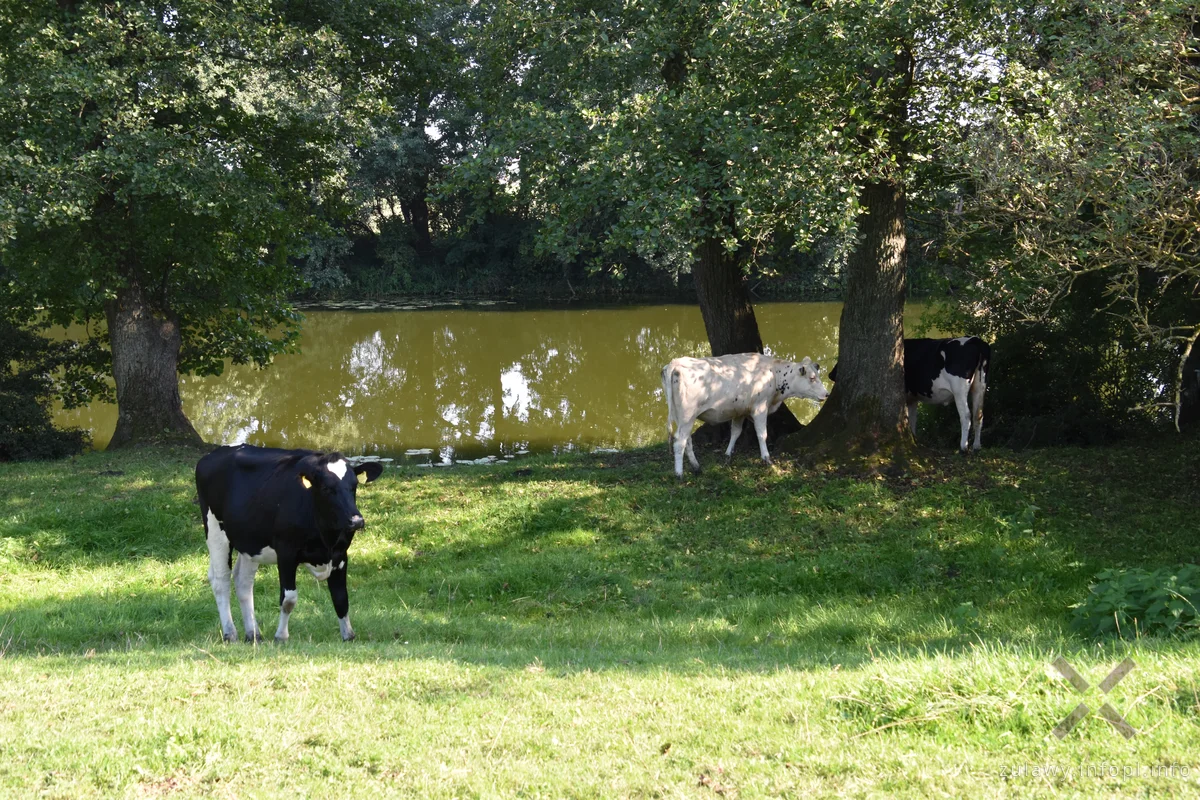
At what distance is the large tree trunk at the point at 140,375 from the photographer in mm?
18234

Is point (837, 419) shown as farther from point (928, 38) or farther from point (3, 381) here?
point (3, 381)

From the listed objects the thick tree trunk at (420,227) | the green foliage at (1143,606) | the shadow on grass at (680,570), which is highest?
the thick tree trunk at (420,227)

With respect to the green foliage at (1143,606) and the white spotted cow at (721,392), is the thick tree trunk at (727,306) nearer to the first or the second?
the white spotted cow at (721,392)

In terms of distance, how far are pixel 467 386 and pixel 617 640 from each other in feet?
68.3

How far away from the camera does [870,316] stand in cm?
1416

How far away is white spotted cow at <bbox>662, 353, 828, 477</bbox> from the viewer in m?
14.2

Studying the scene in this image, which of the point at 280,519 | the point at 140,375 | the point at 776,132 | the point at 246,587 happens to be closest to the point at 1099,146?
the point at 776,132

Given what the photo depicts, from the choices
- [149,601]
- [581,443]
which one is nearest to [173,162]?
[149,601]

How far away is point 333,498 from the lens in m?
7.78

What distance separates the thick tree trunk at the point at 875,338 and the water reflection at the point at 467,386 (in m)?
8.01

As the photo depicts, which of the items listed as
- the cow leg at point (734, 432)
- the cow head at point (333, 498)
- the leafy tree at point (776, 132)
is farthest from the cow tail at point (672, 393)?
the cow head at point (333, 498)

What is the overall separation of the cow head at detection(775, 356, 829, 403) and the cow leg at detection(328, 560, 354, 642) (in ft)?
29.3

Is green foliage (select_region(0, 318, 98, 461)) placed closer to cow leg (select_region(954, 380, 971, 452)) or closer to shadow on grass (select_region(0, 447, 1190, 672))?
shadow on grass (select_region(0, 447, 1190, 672))

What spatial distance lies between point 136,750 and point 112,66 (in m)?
14.4
